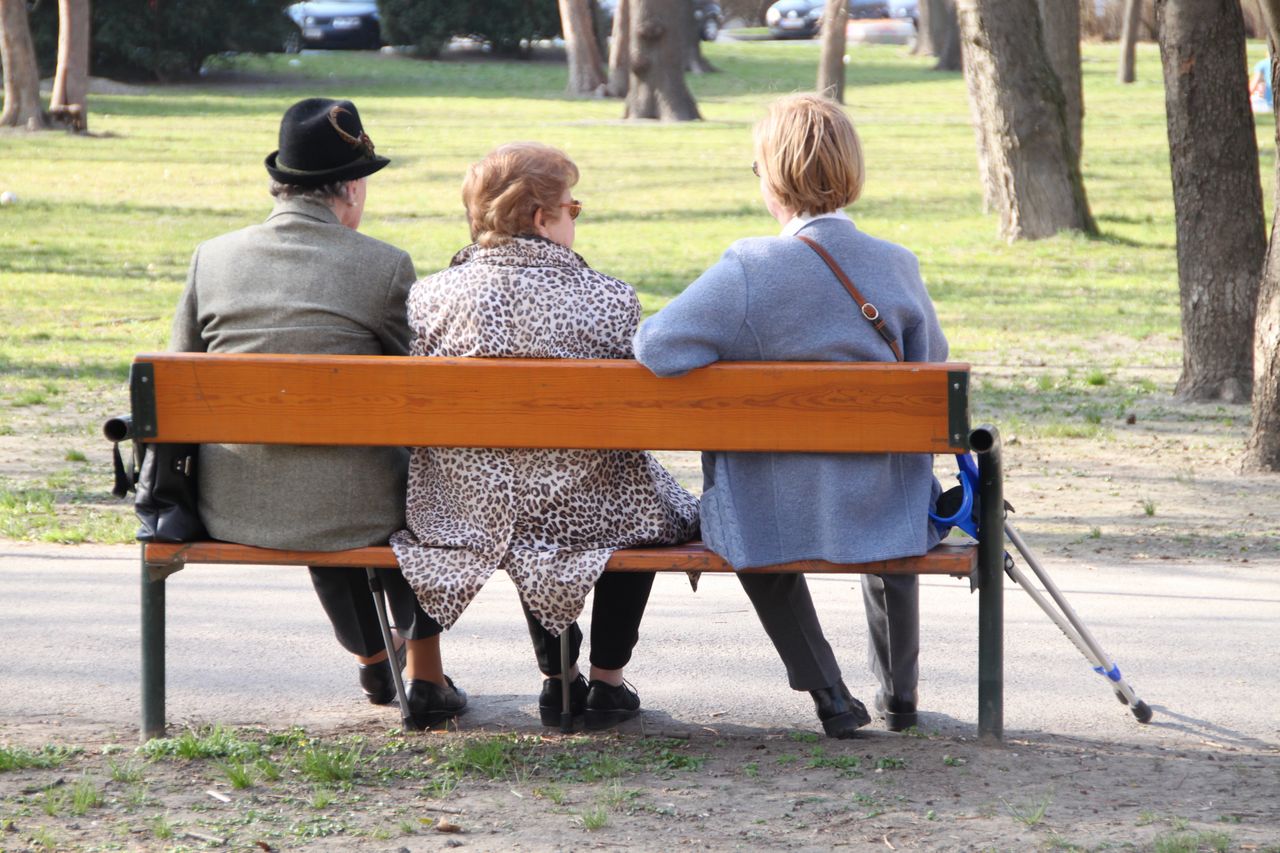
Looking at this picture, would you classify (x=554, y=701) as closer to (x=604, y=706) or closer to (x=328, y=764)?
(x=604, y=706)

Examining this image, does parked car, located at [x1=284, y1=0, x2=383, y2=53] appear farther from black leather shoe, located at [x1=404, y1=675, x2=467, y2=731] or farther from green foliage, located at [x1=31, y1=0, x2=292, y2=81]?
black leather shoe, located at [x1=404, y1=675, x2=467, y2=731]

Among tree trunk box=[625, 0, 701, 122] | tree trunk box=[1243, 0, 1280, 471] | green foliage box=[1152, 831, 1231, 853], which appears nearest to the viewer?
green foliage box=[1152, 831, 1231, 853]

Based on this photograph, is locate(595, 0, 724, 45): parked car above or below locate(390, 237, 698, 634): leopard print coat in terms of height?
above

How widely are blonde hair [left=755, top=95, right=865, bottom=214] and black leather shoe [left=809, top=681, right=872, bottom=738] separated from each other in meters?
1.14

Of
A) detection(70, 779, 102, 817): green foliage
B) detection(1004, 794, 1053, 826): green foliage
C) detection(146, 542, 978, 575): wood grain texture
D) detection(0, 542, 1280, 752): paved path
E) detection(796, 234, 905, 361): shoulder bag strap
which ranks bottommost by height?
detection(0, 542, 1280, 752): paved path

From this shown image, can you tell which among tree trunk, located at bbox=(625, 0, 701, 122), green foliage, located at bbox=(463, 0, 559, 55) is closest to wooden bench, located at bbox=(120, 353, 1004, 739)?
tree trunk, located at bbox=(625, 0, 701, 122)

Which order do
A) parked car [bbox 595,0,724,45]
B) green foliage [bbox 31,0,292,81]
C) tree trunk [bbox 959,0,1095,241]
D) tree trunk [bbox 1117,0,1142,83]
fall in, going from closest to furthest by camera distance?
1. tree trunk [bbox 959,0,1095,241]
2. tree trunk [bbox 1117,0,1142,83]
3. green foliage [bbox 31,0,292,81]
4. parked car [bbox 595,0,724,45]

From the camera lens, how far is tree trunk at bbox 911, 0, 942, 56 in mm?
45281

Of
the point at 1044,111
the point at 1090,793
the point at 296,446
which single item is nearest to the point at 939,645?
the point at 1090,793

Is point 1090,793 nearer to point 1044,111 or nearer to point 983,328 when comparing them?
point 983,328

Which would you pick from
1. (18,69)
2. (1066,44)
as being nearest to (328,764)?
(1066,44)

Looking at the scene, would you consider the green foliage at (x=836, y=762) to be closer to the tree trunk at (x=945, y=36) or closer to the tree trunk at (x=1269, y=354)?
the tree trunk at (x=1269, y=354)

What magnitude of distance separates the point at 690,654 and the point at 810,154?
1.63 m

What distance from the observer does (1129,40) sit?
111ft
